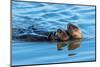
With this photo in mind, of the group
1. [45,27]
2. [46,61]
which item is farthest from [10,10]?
[46,61]

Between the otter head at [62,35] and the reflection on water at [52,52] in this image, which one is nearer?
the reflection on water at [52,52]

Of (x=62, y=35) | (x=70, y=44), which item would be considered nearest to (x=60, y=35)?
(x=62, y=35)

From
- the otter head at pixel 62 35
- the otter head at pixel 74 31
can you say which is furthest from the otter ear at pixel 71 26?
the otter head at pixel 62 35

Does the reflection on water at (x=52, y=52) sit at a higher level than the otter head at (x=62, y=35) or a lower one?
lower

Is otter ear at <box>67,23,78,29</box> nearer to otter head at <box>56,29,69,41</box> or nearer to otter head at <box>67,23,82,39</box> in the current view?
otter head at <box>67,23,82,39</box>

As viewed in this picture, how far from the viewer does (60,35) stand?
2742 millimetres

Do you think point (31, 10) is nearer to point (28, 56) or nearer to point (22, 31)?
point (22, 31)

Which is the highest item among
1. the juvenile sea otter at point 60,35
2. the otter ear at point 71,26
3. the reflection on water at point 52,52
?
the otter ear at point 71,26

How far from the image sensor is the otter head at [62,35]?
273cm

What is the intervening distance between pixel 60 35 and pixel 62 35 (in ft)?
0.09

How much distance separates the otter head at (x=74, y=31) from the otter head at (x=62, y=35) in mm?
70

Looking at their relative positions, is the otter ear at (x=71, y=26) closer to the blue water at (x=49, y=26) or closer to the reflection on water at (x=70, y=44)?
the blue water at (x=49, y=26)

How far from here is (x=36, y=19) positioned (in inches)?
103

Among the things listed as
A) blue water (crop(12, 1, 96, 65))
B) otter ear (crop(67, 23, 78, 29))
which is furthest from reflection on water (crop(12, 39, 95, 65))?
otter ear (crop(67, 23, 78, 29))
